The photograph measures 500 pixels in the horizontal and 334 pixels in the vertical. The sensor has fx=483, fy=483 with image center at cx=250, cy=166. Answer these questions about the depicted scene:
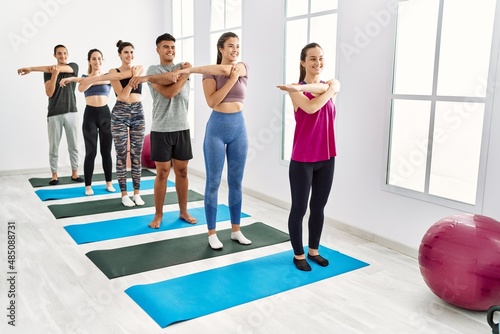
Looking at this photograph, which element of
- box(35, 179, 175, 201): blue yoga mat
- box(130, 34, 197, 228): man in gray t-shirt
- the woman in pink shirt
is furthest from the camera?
box(35, 179, 175, 201): blue yoga mat

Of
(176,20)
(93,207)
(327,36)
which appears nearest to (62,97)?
(93,207)

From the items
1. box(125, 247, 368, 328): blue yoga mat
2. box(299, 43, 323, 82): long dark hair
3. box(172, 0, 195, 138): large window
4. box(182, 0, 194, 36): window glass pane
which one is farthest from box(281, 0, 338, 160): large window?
box(182, 0, 194, 36): window glass pane

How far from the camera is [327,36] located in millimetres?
4098

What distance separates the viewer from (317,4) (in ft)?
13.6

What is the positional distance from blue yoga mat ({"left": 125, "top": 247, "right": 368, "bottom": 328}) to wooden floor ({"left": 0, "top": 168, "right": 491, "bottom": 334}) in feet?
0.17

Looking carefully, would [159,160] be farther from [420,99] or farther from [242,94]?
[420,99]

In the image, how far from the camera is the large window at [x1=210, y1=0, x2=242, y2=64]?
17.2 ft

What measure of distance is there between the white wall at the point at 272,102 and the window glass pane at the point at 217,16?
114 millimetres

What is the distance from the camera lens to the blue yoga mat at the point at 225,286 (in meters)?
2.61

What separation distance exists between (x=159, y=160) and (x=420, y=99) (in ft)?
6.54

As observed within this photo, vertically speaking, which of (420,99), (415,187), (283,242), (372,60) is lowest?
(283,242)

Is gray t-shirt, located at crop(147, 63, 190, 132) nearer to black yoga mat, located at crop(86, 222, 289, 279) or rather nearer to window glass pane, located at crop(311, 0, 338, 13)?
black yoga mat, located at crop(86, 222, 289, 279)

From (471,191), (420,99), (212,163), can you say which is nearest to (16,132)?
(212,163)

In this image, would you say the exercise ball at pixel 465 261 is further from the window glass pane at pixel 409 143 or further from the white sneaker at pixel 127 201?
the white sneaker at pixel 127 201
